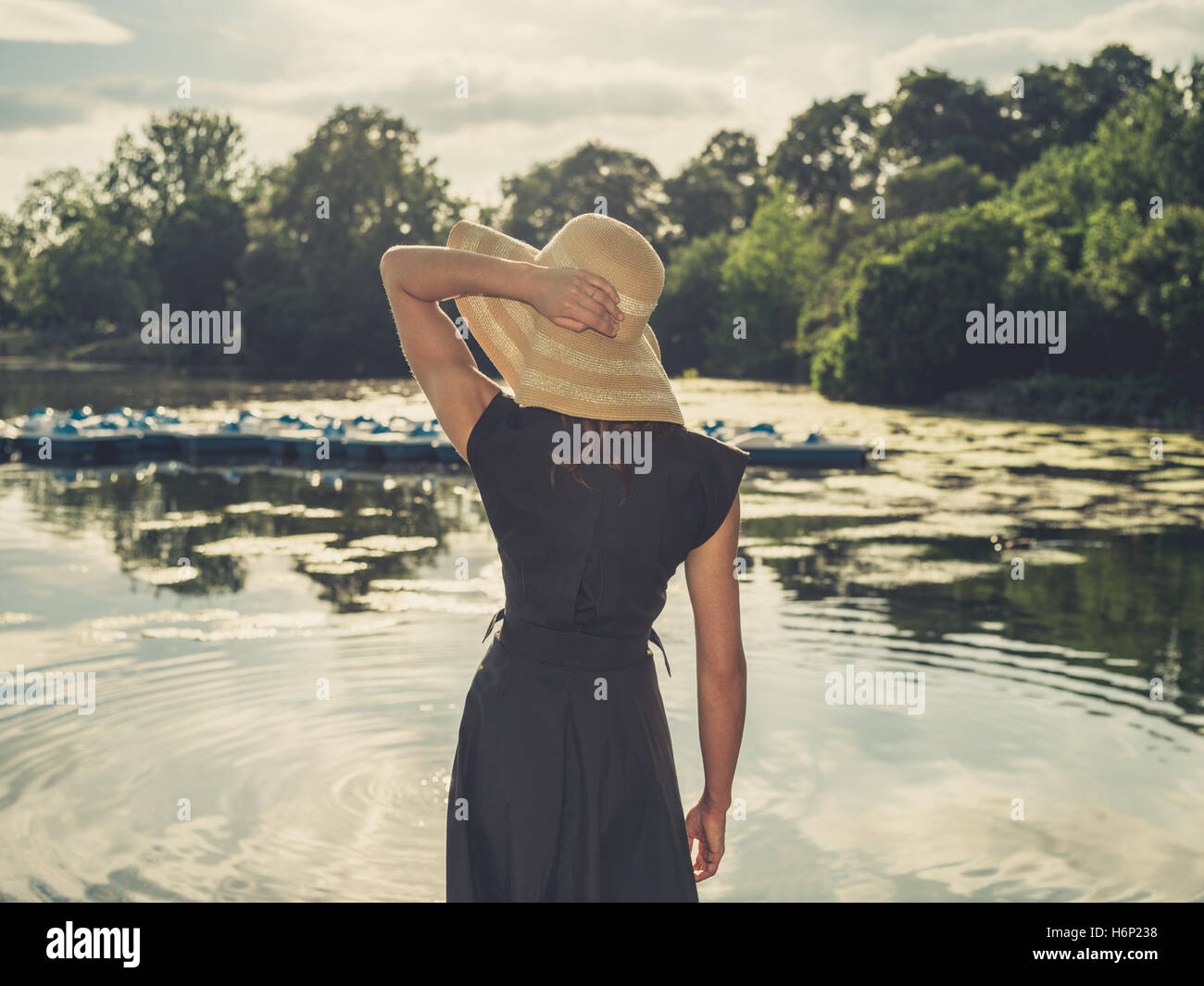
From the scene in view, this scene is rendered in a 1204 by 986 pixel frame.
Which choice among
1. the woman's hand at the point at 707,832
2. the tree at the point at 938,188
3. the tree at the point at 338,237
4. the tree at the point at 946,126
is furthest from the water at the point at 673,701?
the tree at the point at 946,126

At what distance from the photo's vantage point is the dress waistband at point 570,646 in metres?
2.12

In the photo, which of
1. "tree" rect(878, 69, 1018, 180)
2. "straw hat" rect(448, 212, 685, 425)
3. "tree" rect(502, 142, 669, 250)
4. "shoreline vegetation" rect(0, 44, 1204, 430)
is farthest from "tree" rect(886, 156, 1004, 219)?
"straw hat" rect(448, 212, 685, 425)

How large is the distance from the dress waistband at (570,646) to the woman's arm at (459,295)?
0.32 metres

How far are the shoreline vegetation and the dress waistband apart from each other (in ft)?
91.7

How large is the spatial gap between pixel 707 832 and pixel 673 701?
447 cm

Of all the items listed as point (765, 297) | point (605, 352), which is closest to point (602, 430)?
point (605, 352)

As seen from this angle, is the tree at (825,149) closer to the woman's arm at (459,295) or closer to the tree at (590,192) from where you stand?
the tree at (590,192)

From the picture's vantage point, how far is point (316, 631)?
855 centimetres

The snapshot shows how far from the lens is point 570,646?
6.97 ft

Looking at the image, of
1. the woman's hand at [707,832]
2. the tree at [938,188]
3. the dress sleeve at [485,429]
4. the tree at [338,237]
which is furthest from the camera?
the tree at [338,237]

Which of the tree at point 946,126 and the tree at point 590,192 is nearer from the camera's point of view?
the tree at point 946,126

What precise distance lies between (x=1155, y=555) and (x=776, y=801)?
7903mm

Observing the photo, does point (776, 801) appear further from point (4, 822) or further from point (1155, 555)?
point (1155, 555)

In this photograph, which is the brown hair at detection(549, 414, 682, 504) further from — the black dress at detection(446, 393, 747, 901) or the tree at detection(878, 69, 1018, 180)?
the tree at detection(878, 69, 1018, 180)
